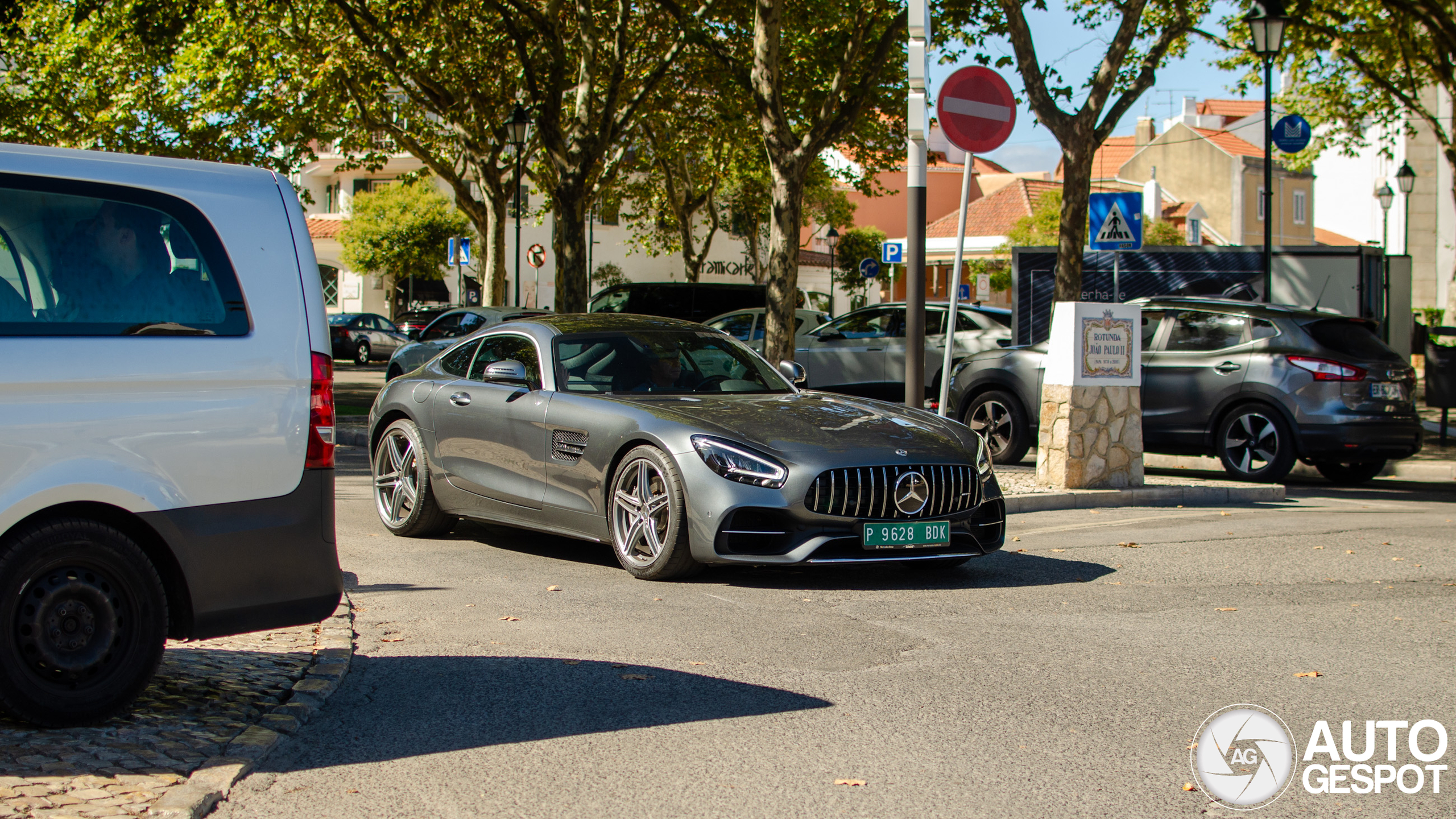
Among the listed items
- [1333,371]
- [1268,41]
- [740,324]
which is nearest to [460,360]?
[1333,371]

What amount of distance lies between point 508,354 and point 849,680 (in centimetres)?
421

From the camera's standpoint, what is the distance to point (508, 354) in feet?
29.3

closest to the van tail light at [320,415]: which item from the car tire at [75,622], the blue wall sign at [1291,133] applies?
the car tire at [75,622]

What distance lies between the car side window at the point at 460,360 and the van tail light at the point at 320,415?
4319mm

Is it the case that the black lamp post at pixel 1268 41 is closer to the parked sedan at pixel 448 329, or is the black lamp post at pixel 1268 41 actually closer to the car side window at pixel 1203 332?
the car side window at pixel 1203 332

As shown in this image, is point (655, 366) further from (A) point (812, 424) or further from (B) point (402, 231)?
(B) point (402, 231)

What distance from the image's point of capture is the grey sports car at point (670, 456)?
7.30 m

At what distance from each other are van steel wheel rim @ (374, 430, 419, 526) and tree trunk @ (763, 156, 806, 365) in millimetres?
8182

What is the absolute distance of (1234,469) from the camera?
13438 mm

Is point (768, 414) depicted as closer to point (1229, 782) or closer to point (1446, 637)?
point (1446, 637)

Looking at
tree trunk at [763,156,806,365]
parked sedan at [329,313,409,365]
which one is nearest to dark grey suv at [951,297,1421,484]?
tree trunk at [763,156,806,365]

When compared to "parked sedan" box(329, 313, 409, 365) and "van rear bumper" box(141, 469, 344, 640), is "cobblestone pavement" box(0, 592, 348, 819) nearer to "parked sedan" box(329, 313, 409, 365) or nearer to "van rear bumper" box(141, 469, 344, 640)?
"van rear bumper" box(141, 469, 344, 640)

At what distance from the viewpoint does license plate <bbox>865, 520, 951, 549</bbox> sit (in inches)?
289

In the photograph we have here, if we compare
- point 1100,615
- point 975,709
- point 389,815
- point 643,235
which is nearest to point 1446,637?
point 1100,615
